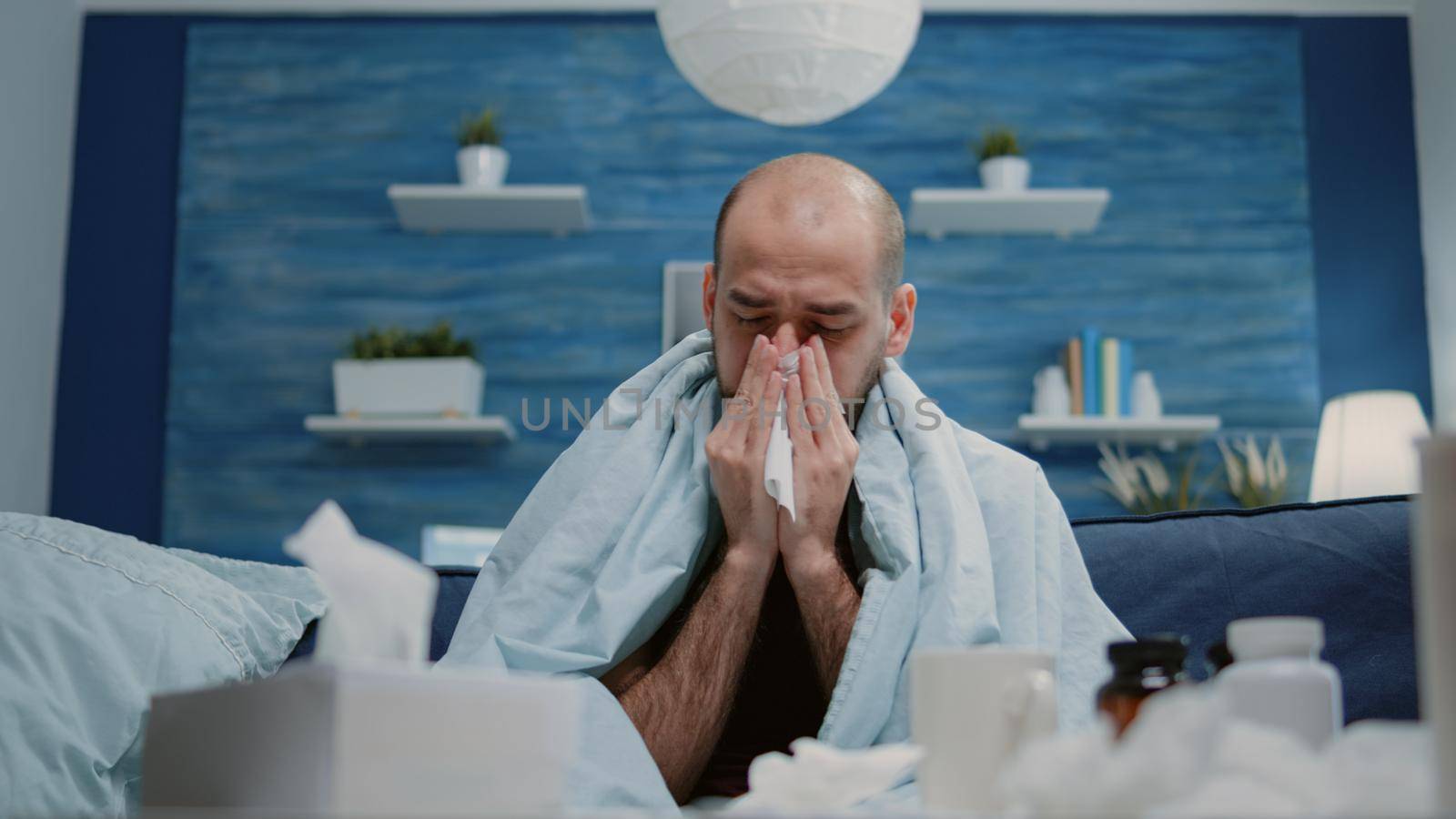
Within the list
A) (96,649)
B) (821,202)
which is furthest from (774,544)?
(96,649)

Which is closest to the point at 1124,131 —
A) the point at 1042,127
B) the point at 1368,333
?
the point at 1042,127

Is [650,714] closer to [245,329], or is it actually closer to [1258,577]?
[1258,577]

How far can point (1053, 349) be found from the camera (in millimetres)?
4102

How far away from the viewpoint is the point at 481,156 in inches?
157

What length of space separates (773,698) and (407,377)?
2.56 metres

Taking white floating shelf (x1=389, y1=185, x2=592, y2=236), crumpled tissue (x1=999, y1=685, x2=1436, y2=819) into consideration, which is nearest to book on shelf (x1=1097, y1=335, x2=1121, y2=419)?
white floating shelf (x1=389, y1=185, x2=592, y2=236)

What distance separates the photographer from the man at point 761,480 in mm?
1499

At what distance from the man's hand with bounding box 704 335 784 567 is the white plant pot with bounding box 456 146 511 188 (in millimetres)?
2551

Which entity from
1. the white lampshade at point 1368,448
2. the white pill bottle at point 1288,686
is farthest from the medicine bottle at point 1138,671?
the white lampshade at point 1368,448

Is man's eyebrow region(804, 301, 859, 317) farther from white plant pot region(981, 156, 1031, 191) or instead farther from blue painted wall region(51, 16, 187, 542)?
blue painted wall region(51, 16, 187, 542)

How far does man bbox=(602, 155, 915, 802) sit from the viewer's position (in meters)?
1.50

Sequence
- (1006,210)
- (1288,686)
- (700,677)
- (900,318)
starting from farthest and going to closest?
(1006,210)
(900,318)
(700,677)
(1288,686)

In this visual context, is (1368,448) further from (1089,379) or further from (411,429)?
(411,429)

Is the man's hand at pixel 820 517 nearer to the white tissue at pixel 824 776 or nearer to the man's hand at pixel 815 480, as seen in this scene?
the man's hand at pixel 815 480
